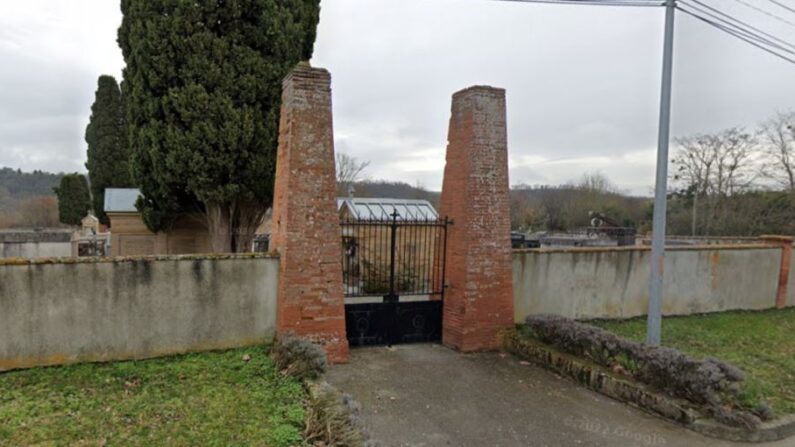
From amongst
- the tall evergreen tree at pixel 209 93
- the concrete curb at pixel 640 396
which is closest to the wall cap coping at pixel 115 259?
the tall evergreen tree at pixel 209 93

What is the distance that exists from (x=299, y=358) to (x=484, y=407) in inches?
87.8

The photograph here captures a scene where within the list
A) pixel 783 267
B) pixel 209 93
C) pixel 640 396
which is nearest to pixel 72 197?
pixel 209 93

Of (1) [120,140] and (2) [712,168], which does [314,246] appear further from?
(2) [712,168]

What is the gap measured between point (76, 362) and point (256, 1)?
6219 millimetres

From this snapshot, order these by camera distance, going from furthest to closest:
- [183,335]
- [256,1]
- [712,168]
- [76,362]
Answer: [712,168] → [256,1] → [183,335] → [76,362]

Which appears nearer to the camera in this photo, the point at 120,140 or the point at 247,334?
the point at 247,334

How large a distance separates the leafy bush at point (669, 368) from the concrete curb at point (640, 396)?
0.33 feet

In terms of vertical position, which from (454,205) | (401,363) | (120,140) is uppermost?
(120,140)

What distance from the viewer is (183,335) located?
5613 mm

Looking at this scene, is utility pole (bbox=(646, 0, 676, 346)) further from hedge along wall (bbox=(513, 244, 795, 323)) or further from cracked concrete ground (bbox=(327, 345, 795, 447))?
hedge along wall (bbox=(513, 244, 795, 323))

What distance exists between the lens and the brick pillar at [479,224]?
6.71 m

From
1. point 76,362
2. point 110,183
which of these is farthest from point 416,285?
point 110,183

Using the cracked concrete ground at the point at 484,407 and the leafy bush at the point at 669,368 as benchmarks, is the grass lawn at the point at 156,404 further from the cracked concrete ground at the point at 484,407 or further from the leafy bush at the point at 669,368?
the leafy bush at the point at 669,368

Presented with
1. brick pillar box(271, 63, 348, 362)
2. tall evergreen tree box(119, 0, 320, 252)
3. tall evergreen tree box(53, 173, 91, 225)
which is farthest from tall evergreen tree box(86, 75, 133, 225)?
brick pillar box(271, 63, 348, 362)
